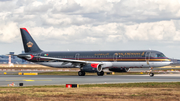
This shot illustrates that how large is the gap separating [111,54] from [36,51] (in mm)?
17747

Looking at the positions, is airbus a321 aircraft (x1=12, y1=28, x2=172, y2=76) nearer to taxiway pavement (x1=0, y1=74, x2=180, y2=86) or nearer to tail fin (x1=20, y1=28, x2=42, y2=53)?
tail fin (x1=20, y1=28, x2=42, y2=53)

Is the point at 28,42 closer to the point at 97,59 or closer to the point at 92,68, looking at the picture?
the point at 97,59

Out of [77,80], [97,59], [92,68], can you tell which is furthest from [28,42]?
[77,80]

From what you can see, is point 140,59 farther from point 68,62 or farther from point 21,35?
point 21,35

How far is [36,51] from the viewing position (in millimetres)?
66375

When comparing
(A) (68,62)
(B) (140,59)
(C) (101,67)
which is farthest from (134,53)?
(A) (68,62)

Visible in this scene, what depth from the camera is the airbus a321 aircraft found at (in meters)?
55.2

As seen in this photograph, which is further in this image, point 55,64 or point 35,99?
point 55,64

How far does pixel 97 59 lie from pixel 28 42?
1700cm

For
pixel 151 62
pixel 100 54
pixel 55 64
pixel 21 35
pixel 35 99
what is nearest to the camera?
pixel 35 99

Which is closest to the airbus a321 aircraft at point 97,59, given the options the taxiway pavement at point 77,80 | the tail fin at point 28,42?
the tail fin at point 28,42

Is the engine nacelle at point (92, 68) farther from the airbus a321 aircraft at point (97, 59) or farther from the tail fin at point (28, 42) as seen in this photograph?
the tail fin at point (28, 42)

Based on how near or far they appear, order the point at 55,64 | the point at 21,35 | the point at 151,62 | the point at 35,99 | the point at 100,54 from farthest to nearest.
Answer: the point at 21,35 → the point at 55,64 → the point at 100,54 → the point at 151,62 → the point at 35,99

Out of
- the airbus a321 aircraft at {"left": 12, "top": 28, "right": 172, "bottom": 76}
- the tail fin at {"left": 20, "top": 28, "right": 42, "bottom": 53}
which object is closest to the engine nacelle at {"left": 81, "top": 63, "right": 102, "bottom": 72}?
the airbus a321 aircraft at {"left": 12, "top": 28, "right": 172, "bottom": 76}
